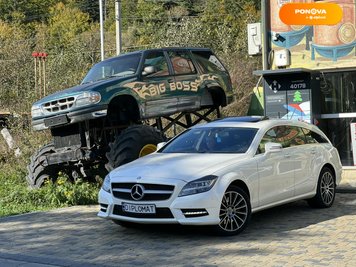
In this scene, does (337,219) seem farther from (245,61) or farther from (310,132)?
(245,61)

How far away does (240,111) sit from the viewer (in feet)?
66.2

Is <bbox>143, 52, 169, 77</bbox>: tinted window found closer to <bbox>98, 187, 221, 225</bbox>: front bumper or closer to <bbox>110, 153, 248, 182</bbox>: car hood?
<bbox>110, 153, 248, 182</bbox>: car hood

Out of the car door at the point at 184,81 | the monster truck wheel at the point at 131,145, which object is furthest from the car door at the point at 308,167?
the car door at the point at 184,81

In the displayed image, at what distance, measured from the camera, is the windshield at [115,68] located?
11.7m

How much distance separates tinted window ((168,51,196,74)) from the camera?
484 inches

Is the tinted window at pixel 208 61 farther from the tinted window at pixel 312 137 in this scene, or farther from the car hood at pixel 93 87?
the tinted window at pixel 312 137

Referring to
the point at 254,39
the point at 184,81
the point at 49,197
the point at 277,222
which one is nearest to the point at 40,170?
the point at 49,197

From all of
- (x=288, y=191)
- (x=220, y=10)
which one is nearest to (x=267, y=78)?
(x=288, y=191)

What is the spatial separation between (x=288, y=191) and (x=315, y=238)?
4.17ft

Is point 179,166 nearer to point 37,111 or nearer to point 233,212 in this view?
point 233,212

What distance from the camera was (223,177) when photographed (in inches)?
295

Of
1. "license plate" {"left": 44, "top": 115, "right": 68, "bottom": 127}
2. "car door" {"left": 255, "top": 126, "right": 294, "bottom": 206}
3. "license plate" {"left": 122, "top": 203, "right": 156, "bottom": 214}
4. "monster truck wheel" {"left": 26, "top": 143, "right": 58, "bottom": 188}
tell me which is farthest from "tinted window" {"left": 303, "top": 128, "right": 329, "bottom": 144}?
"monster truck wheel" {"left": 26, "top": 143, "right": 58, "bottom": 188}

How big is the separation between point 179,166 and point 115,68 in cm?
476

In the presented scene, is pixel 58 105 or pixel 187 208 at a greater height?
pixel 58 105
